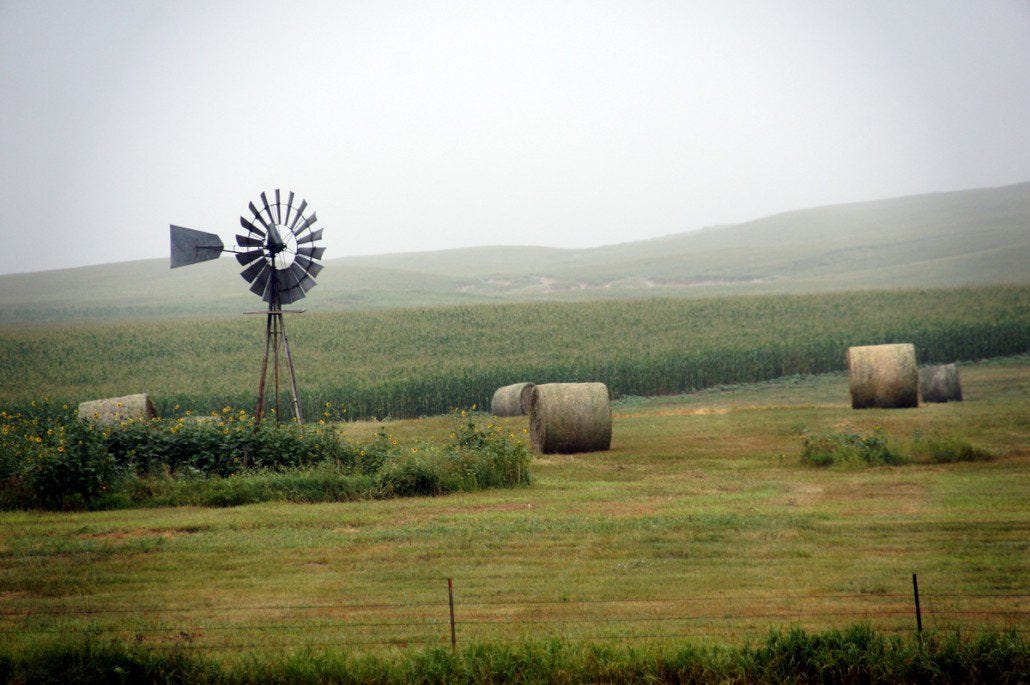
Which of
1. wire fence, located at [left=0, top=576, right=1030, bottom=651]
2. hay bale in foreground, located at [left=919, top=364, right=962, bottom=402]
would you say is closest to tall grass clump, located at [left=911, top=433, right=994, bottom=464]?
wire fence, located at [left=0, top=576, right=1030, bottom=651]

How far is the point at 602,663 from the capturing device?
7.09m

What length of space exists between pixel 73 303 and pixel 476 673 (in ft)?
208

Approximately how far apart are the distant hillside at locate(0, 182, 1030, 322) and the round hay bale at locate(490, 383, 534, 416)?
104 feet

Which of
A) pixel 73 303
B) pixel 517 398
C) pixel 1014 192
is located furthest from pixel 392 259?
pixel 517 398

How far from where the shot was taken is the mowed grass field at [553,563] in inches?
320

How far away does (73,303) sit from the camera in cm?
6312

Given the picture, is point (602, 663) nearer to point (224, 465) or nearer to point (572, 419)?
point (224, 465)

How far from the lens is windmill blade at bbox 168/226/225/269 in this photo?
1984 cm

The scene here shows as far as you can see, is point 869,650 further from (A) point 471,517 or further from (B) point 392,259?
(B) point 392,259

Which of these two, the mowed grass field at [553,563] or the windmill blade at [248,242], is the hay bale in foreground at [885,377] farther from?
the windmill blade at [248,242]

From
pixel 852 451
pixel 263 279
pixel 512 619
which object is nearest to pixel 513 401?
pixel 263 279

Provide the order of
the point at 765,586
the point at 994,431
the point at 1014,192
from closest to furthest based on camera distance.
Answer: the point at 765,586 → the point at 994,431 → the point at 1014,192

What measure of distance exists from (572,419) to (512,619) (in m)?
12.9

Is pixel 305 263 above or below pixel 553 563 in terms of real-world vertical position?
above
